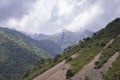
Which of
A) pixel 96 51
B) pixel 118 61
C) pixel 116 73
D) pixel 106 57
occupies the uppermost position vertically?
pixel 96 51

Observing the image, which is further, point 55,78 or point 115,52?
point 55,78

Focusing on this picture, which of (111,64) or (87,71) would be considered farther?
(87,71)

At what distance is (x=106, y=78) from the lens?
63.6 meters

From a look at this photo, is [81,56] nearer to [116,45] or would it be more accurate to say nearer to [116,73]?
[116,45]

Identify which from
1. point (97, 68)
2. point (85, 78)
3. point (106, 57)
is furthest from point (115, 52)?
point (85, 78)

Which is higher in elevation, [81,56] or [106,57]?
[81,56]

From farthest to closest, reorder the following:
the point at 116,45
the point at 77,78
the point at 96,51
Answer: the point at 96,51
the point at 116,45
the point at 77,78

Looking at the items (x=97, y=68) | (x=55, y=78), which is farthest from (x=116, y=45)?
(x=55, y=78)

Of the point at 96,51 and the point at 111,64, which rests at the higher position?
the point at 96,51

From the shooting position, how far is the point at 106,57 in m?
79.2

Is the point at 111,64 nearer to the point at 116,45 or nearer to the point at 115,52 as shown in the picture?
the point at 115,52

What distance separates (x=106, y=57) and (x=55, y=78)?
57.3ft

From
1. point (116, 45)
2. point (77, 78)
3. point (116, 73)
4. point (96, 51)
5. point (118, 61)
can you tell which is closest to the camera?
point (116, 73)

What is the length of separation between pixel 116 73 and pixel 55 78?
92.9 ft
